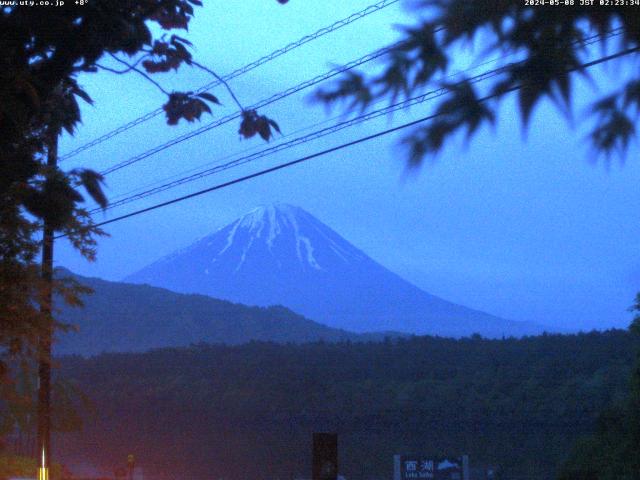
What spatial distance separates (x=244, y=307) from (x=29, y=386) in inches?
2461

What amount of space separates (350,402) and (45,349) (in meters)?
26.0

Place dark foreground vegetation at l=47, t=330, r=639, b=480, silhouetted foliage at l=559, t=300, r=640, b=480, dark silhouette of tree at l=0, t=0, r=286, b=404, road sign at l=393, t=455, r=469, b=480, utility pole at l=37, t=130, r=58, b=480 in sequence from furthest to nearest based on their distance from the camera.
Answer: dark foreground vegetation at l=47, t=330, r=639, b=480 < road sign at l=393, t=455, r=469, b=480 < silhouetted foliage at l=559, t=300, r=640, b=480 < utility pole at l=37, t=130, r=58, b=480 < dark silhouette of tree at l=0, t=0, r=286, b=404

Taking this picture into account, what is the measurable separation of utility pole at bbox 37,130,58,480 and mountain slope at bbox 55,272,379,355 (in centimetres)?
5276

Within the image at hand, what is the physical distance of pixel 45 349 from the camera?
16.8 metres

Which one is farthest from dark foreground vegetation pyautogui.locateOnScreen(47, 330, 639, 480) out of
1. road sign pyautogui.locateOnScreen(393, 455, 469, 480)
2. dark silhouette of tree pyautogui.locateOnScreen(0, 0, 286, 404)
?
dark silhouette of tree pyautogui.locateOnScreen(0, 0, 286, 404)

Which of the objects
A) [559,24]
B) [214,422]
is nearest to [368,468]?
[214,422]

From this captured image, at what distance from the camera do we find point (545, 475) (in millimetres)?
28234

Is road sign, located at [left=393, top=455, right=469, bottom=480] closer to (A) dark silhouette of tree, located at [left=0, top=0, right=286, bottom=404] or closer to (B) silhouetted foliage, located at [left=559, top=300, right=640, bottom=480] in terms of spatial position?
(B) silhouetted foliage, located at [left=559, top=300, right=640, bottom=480]

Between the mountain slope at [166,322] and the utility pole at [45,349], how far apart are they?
52.8 meters

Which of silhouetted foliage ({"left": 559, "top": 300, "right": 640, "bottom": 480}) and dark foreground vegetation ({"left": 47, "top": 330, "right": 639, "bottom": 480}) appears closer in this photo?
silhouetted foliage ({"left": 559, "top": 300, "right": 640, "bottom": 480})

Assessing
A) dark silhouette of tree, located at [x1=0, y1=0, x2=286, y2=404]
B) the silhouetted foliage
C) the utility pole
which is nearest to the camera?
dark silhouette of tree, located at [x1=0, y1=0, x2=286, y2=404]

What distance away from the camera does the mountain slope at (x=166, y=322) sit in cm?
7138

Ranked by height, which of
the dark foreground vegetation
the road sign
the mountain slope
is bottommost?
the road sign

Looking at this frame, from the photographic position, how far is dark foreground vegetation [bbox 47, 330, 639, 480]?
31047 millimetres
